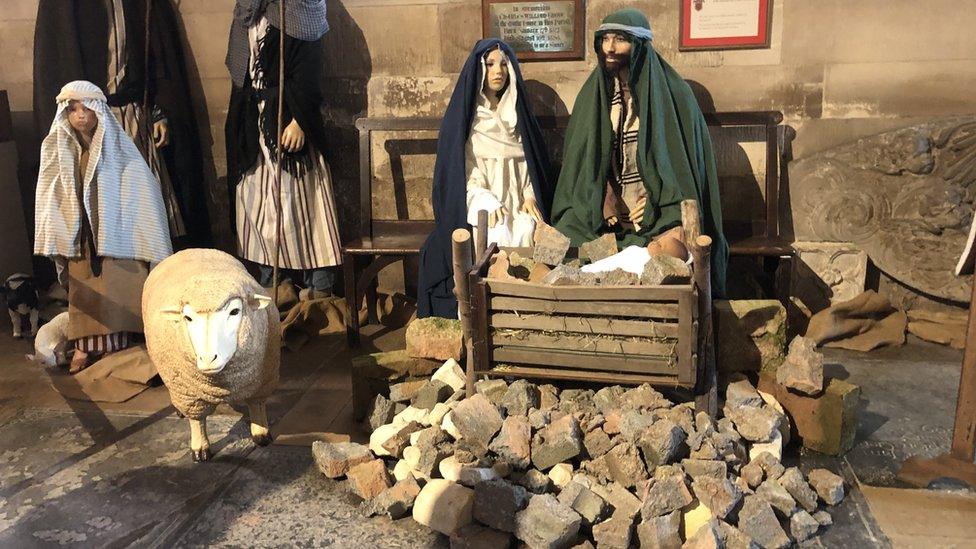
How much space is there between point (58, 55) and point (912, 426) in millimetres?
5626

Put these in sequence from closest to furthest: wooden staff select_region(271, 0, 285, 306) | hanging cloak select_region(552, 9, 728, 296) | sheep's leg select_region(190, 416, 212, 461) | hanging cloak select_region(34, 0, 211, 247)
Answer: sheep's leg select_region(190, 416, 212, 461)
hanging cloak select_region(552, 9, 728, 296)
wooden staff select_region(271, 0, 285, 306)
hanging cloak select_region(34, 0, 211, 247)

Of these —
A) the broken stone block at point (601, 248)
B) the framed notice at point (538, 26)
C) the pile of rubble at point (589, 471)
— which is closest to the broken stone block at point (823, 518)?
the pile of rubble at point (589, 471)

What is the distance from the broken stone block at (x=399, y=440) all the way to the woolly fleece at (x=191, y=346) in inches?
25.7

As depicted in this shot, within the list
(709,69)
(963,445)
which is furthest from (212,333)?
(709,69)

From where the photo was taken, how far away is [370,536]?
3.35 meters

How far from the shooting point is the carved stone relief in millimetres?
5258

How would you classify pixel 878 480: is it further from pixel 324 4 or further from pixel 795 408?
pixel 324 4

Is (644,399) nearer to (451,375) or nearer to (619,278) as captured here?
(619,278)

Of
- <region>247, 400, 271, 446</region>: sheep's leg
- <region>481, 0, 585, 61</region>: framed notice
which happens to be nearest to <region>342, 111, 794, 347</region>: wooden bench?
<region>481, 0, 585, 61</region>: framed notice

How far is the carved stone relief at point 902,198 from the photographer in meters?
5.26

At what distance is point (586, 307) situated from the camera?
11.7 feet

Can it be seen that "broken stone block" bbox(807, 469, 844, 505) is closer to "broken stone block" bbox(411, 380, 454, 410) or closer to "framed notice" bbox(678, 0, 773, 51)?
"broken stone block" bbox(411, 380, 454, 410)

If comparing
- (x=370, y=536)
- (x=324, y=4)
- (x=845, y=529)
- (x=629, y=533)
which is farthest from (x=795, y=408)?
(x=324, y=4)

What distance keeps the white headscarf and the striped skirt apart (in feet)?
3.99
